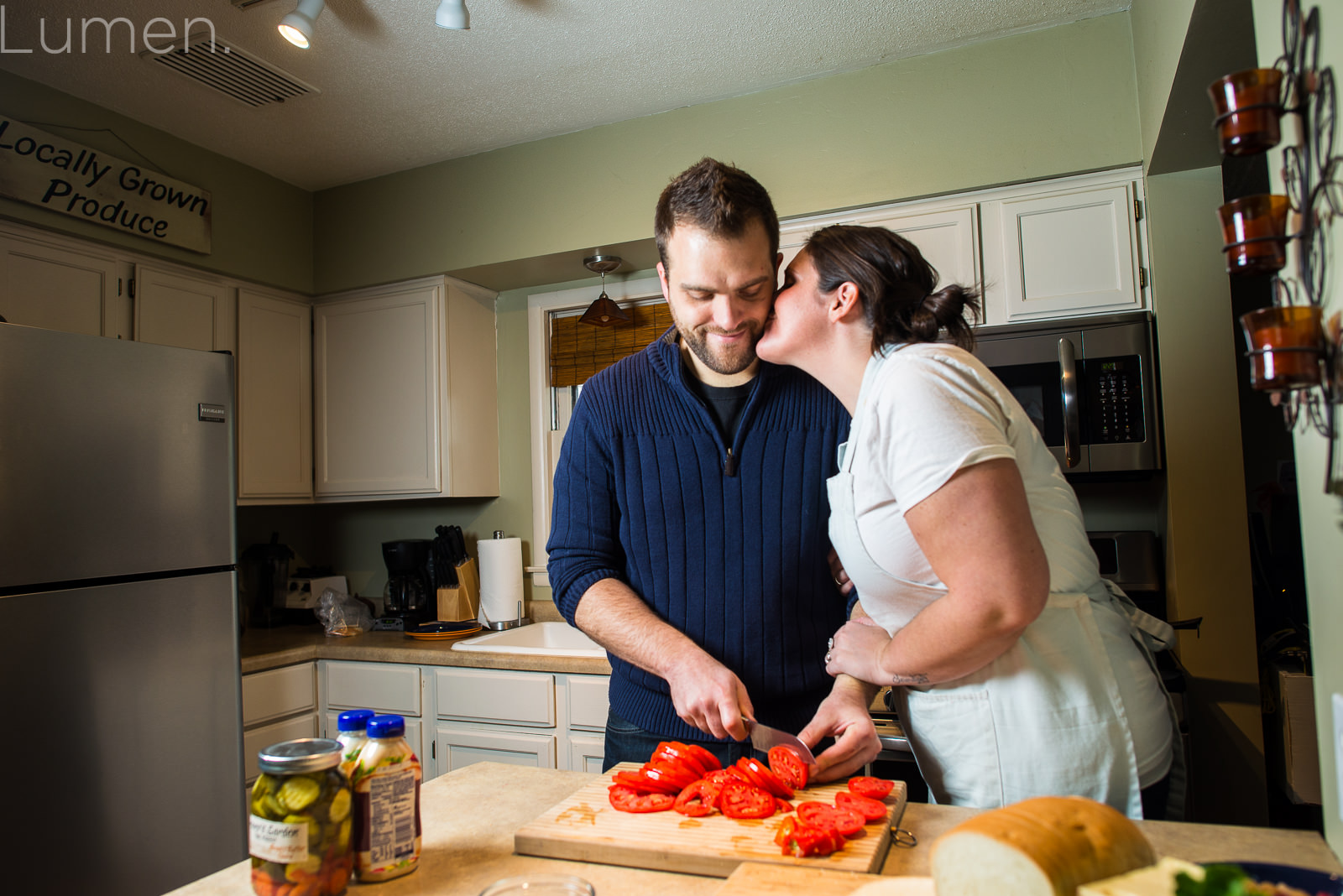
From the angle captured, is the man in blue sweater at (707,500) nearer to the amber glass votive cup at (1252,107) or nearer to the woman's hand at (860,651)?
the woman's hand at (860,651)

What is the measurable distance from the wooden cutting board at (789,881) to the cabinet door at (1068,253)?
2.02 m

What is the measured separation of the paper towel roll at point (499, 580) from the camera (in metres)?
3.20

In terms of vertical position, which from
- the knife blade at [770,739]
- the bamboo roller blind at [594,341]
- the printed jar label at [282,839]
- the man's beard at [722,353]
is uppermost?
the bamboo roller blind at [594,341]

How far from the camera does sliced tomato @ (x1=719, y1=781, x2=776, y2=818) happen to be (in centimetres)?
96

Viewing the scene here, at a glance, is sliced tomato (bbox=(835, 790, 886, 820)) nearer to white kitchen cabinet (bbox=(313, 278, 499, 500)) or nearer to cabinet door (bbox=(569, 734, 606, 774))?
cabinet door (bbox=(569, 734, 606, 774))

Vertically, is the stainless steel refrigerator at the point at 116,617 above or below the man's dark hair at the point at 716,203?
below

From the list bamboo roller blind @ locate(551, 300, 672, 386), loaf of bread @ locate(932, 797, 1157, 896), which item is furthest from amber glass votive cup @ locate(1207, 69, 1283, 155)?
bamboo roller blind @ locate(551, 300, 672, 386)

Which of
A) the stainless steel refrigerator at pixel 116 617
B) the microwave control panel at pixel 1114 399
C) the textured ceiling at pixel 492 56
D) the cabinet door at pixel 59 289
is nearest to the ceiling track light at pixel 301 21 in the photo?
the textured ceiling at pixel 492 56

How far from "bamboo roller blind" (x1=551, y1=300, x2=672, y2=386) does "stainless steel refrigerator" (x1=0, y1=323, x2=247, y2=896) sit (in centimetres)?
133

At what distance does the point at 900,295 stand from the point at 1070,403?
4.39ft

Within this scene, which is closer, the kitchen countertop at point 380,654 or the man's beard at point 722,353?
the man's beard at point 722,353

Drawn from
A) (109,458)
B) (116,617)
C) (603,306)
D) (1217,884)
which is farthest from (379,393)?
(1217,884)

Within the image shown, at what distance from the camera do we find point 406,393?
331 cm

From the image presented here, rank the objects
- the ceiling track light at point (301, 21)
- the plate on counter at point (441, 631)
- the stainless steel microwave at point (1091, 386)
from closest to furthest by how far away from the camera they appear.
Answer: the ceiling track light at point (301, 21), the stainless steel microwave at point (1091, 386), the plate on counter at point (441, 631)
